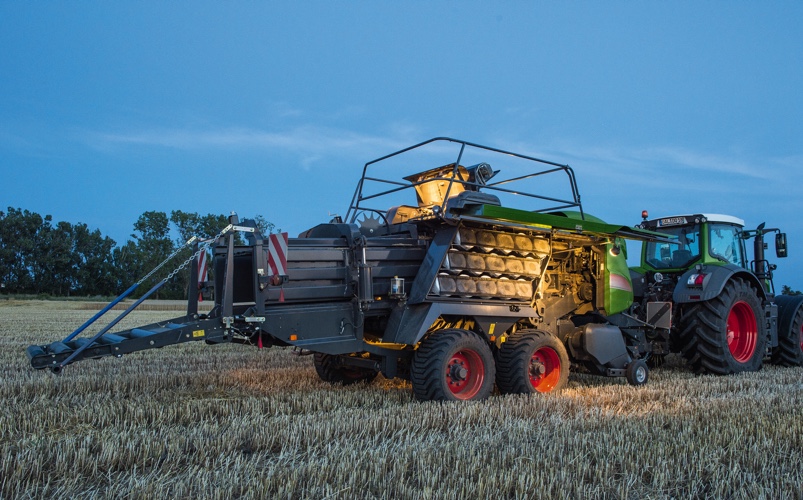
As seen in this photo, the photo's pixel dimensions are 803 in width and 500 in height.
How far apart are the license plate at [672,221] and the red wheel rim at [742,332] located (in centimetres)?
148

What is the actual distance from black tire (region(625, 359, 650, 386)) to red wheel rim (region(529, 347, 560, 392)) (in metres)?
1.12

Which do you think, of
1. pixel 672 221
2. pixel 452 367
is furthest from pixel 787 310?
pixel 452 367

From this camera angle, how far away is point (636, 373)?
7.96m

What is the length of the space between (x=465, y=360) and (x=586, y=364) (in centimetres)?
218

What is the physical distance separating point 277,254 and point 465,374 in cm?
225

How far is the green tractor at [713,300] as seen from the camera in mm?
9031

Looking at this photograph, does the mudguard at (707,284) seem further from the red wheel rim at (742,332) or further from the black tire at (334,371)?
the black tire at (334,371)

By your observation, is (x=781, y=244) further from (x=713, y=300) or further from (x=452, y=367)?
(x=452, y=367)

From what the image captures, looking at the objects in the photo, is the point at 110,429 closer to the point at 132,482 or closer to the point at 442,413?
the point at 132,482

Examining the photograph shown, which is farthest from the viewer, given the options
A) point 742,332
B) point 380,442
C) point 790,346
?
point 790,346

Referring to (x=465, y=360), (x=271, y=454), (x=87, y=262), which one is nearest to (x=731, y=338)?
(x=465, y=360)

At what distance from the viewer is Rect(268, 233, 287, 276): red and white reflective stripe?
607cm

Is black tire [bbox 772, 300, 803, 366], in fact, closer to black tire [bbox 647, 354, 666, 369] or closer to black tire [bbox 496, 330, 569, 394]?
black tire [bbox 647, 354, 666, 369]

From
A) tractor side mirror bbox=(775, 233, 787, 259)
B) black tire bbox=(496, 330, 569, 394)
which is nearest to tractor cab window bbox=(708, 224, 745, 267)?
tractor side mirror bbox=(775, 233, 787, 259)
